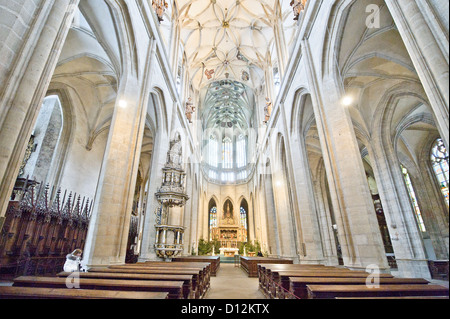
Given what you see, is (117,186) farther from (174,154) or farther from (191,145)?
(191,145)

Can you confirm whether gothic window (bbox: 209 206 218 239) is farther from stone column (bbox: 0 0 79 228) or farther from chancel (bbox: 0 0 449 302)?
stone column (bbox: 0 0 79 228)

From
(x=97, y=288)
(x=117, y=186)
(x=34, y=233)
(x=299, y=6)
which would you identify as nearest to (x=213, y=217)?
(x=34, y=233)

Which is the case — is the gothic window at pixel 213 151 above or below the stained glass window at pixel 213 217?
above

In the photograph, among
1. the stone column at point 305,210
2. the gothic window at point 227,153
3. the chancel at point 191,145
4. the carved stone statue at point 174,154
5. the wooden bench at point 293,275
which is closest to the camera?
the chancel at point 191,145

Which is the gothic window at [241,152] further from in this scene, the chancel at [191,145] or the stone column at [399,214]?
the stone column at [399,214]

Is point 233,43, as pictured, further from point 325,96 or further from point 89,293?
point 89,293

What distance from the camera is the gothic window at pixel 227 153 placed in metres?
28.7

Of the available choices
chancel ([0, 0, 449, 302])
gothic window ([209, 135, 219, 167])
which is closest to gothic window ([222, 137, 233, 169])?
gothic window ([209, 135, 219, 167])

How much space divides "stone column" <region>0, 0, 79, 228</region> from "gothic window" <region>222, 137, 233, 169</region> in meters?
25.6

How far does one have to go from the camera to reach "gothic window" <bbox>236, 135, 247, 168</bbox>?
91.7 ft

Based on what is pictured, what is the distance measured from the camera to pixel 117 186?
19.1ft

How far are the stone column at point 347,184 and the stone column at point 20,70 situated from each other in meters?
6.41

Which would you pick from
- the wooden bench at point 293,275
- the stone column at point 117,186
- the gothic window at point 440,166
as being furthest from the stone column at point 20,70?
the gothic window at point 440,166
